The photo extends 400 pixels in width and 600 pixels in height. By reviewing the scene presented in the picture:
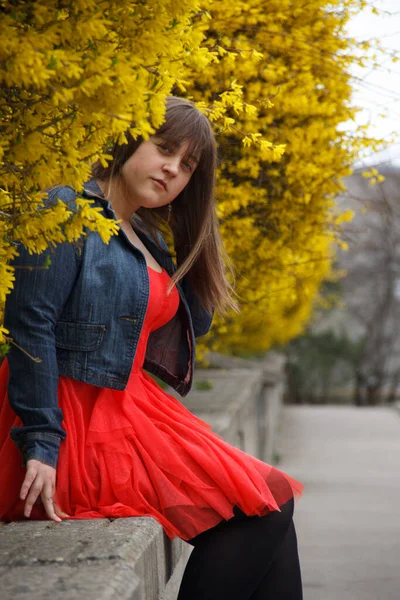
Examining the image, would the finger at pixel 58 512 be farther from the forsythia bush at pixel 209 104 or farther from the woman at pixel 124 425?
the forsythia bush at pixel 209 104

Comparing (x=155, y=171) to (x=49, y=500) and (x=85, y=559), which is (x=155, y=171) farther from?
(x=85, y=559)

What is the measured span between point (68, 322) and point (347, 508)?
5.79m

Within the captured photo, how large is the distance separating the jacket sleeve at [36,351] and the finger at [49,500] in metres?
0.06

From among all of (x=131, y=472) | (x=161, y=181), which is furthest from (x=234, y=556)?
(x=161, y=181)

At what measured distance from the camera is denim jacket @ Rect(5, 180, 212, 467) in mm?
2178

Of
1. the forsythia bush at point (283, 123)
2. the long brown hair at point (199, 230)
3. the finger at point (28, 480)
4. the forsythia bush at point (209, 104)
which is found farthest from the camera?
the forsythia bush at point (283, 123)

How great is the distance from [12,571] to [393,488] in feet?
24.8

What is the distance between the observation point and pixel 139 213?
282cm

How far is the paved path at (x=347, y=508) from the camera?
4914 mm

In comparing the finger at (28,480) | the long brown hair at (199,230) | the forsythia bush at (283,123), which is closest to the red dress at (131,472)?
the finger at (28,480)

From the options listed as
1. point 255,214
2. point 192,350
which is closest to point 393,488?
point 255,214

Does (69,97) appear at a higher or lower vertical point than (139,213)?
higher

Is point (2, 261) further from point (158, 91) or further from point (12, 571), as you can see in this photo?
point (12, 571)

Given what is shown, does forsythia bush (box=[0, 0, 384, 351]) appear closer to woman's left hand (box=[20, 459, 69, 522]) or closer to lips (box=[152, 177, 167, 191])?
lips (box=[152, 177, 167, 191])
